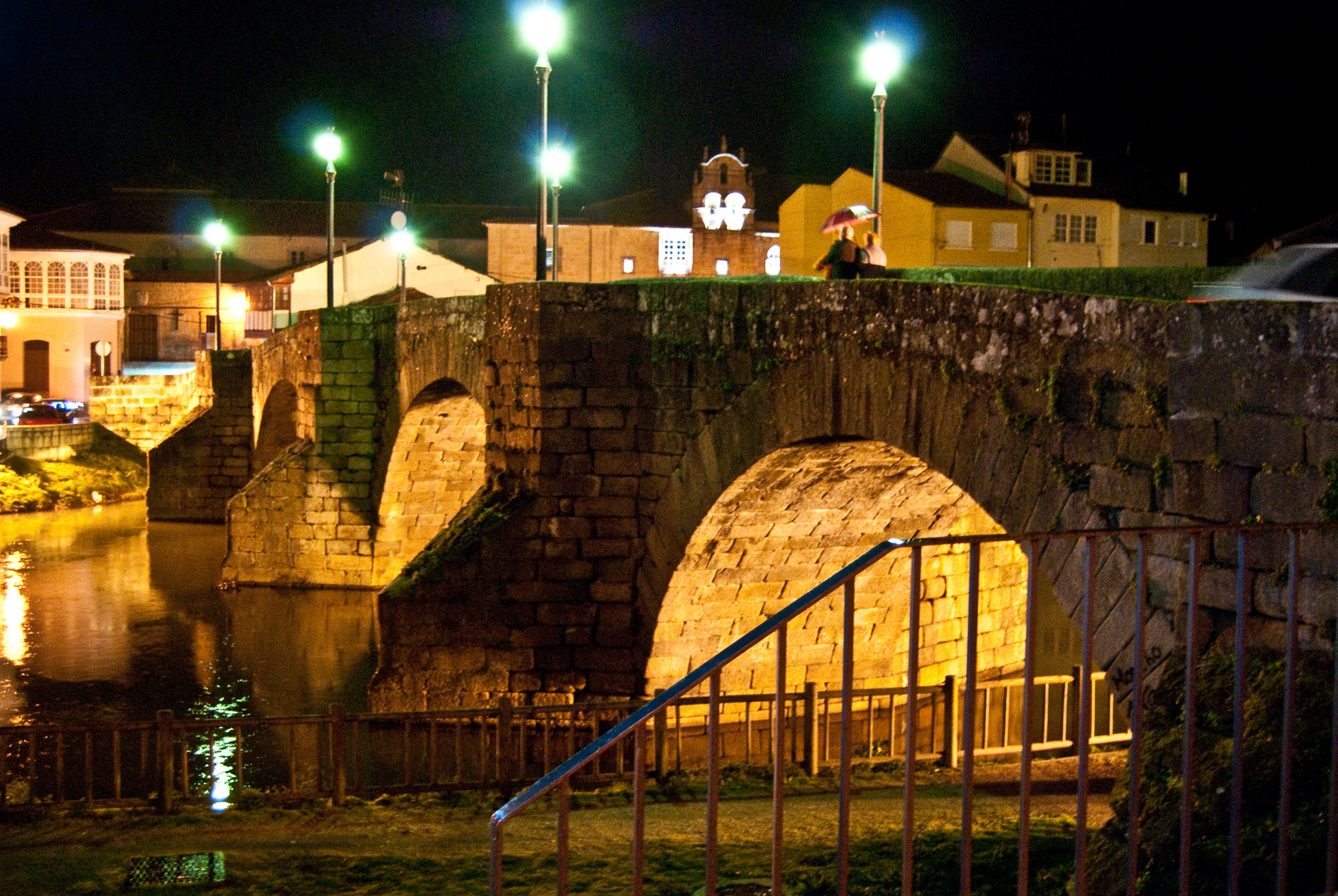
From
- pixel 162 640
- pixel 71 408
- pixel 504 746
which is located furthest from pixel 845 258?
pixel 71 408

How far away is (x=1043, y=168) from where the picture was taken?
129 ft

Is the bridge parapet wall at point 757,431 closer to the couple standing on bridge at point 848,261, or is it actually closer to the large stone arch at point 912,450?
the large stone arch at point 912,450

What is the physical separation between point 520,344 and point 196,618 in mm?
10818

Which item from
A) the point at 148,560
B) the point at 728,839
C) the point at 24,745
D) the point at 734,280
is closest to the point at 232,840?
the point at 728,839

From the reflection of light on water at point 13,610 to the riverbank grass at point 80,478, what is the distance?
21.4 ft

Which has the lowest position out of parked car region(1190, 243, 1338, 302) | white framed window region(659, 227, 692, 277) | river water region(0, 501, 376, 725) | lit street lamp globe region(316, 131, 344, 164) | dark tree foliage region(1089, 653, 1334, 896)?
river water region(0, 501, 376, 725)

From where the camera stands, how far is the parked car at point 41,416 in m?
40.3

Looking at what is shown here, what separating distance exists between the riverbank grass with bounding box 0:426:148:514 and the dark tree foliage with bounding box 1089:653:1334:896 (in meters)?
32.1

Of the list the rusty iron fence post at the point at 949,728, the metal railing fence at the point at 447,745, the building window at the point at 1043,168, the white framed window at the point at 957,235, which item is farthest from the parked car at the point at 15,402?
the rusty iron fence post at the point at 949,728

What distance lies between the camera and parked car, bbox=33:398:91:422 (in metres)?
42.2

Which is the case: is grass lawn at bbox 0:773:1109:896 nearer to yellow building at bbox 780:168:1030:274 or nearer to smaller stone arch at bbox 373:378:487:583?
smaller stone arch at bbox 373:378:487:583

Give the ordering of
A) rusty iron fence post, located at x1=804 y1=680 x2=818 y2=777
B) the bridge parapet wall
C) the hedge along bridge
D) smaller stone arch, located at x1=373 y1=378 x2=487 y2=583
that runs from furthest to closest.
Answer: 1. smaller stone arch, located at x1=373 y1=378 x2=487 y2=583
2. rusty iron fence post, located at x1=804 y1=680 x2=818 y2=777
3. the bridge parapet wall
4. the hedge along bridge

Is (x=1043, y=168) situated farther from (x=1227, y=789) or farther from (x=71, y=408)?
(x=1227, y=789)

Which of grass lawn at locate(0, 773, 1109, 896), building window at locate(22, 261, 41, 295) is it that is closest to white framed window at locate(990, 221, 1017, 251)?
grass lawn at locate(0, 773, 1109, 896)
